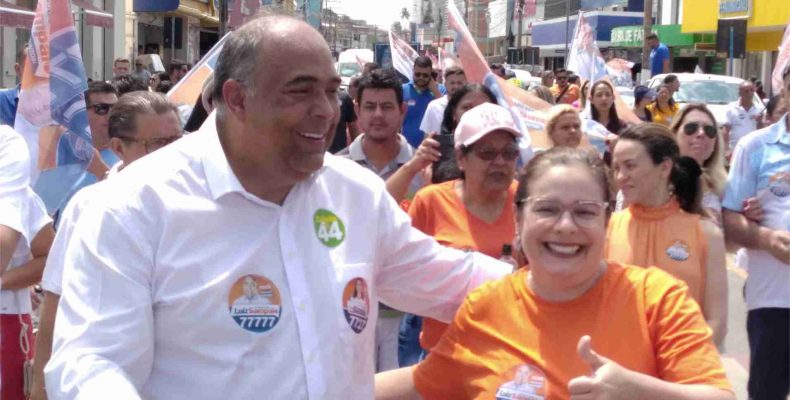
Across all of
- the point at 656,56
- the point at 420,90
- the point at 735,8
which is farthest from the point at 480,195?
the point at 735,8

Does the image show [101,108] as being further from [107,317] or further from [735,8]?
[735,8]

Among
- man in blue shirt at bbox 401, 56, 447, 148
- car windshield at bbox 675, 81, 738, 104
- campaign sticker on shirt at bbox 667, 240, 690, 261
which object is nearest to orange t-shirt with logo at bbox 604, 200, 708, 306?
campaign sticker on shirt at bbox 667, 240, 690, 261

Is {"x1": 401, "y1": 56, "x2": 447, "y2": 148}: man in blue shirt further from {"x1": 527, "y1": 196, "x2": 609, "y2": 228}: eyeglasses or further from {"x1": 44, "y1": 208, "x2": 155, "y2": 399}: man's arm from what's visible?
{"x1": 44, "y1": 208, "x2": 155, "y2": 399}: man's arm

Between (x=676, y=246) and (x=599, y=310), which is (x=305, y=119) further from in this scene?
(x=676, y=246)

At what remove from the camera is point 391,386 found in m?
3.05

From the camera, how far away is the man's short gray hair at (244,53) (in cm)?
245

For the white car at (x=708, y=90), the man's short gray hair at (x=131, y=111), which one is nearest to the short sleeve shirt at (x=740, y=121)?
the white car at (x=708, y=90)

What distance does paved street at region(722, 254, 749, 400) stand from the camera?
7.10 m

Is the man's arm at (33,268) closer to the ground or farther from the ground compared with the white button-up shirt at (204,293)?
closer to the ground

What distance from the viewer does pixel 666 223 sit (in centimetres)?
421

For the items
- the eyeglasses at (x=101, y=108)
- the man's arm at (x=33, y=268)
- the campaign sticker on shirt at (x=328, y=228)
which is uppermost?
the eyeglasses at (x=101, y=108)

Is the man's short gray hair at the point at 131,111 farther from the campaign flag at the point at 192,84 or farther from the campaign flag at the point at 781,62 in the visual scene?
the campaign flag at the point at 781,62

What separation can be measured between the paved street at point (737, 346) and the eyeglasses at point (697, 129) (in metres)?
1.19

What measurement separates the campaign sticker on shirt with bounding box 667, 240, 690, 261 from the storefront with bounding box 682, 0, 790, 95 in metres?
24.3
